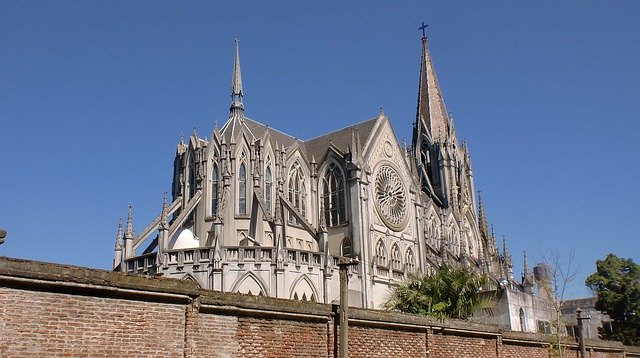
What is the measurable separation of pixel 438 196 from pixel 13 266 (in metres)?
65.3

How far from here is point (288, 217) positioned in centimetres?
4322

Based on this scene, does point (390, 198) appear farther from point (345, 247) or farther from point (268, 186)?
point (268, 186)

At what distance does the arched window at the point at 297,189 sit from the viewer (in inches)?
1846

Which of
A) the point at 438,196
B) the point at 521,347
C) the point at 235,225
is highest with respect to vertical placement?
the point at 438,196

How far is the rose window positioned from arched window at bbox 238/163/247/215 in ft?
34.8

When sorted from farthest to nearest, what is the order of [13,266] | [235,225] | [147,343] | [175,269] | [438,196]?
[438,196] → [235,225] → [175,269] → [147,343] → [13,266]

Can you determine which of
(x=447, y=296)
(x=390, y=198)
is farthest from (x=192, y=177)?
(x=447, y=296)

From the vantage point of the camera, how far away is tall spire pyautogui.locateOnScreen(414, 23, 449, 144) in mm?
77375

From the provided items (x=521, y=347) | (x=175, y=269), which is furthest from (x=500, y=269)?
(x=521, y=347)

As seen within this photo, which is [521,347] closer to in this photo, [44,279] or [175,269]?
[44,279]

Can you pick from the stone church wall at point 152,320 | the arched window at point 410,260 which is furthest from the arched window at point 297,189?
the stone church wall at point 152,320

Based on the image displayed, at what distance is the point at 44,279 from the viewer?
9609mm

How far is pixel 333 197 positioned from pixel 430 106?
117 feet

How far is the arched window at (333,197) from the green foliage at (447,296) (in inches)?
721
